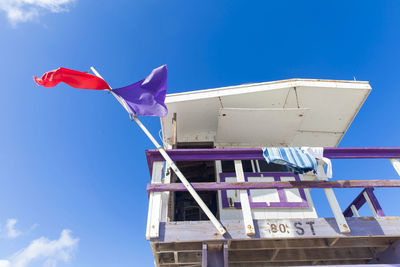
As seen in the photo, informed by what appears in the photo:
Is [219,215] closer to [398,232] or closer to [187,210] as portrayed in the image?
[187,210]

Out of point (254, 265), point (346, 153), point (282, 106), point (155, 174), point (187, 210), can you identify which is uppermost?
point (282, 106)

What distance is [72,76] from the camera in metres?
4.89

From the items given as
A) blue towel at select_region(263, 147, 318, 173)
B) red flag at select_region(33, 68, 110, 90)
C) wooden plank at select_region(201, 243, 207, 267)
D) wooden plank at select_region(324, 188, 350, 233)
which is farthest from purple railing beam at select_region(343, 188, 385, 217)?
red flag at select_region(33, 68, 110, 90)

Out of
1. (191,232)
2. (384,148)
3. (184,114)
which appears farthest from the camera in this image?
(184,114)

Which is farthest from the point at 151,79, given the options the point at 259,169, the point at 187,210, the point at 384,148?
the point at 384,148

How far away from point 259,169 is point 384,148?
286 cm

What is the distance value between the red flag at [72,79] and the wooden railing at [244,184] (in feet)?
6.28

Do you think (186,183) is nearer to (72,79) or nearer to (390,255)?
(72,79)

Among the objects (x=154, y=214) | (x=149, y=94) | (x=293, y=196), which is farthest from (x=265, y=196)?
(x=149, y=94)

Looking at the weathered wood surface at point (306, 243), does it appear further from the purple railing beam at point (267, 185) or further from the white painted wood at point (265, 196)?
the white painted wood at point (265, 196)

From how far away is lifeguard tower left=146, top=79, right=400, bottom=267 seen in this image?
146 inches

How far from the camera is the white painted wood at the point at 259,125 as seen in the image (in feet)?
20.8

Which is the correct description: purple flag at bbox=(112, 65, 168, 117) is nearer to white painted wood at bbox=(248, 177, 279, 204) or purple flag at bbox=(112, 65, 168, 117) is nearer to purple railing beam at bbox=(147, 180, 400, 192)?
purple railing beam at bbox=(147, 180, 400, 192)

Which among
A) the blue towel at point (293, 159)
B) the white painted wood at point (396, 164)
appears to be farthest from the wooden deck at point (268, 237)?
the white painted wood at point (396, 164)
